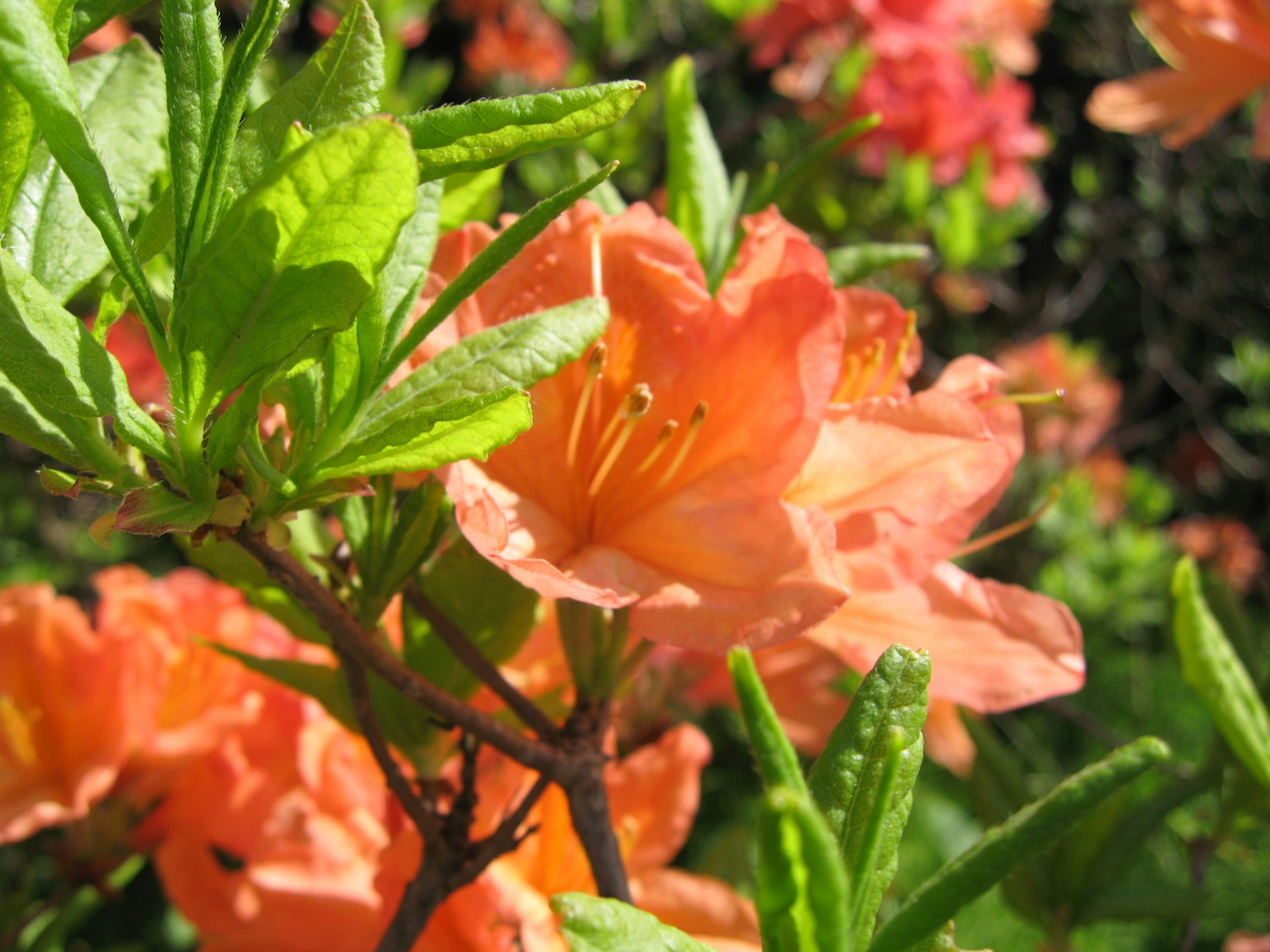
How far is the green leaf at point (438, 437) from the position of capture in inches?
15.2

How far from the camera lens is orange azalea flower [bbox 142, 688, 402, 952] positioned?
756mm

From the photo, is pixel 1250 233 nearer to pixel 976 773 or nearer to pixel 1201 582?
pixel 1201 582

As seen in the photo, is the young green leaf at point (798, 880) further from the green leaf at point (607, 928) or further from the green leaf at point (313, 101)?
the green leaf at point (313, 101)

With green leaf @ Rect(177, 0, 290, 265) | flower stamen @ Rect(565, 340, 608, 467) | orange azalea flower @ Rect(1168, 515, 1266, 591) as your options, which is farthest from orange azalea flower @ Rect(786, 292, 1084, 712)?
orange azalea flower @ Rect(1168, 515, 1266, 591)

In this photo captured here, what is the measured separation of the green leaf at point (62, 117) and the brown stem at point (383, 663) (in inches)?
4.2

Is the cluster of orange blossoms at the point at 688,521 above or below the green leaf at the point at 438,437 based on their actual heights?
below

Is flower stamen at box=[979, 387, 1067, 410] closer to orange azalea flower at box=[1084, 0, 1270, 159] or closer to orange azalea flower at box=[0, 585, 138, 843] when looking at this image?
orange azalea flower at box=[0, 585, 138, 843]

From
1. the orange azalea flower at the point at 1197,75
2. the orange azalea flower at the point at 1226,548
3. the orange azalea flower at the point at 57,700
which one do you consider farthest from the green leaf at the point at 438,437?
the orange azalea flower at the point at 1226,548

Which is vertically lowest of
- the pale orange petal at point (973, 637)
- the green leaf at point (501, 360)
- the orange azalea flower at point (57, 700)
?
the orange azalea flower at point (57, 700)

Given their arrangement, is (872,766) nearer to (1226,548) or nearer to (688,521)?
(688,521)

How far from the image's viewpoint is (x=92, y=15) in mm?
460

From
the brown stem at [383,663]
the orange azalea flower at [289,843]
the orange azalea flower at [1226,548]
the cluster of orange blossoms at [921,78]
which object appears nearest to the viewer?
the brown stem at [383,663]

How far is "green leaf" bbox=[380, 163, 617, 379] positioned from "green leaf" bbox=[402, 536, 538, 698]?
Result: 0.53 ft

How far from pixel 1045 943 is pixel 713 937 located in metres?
0.42
